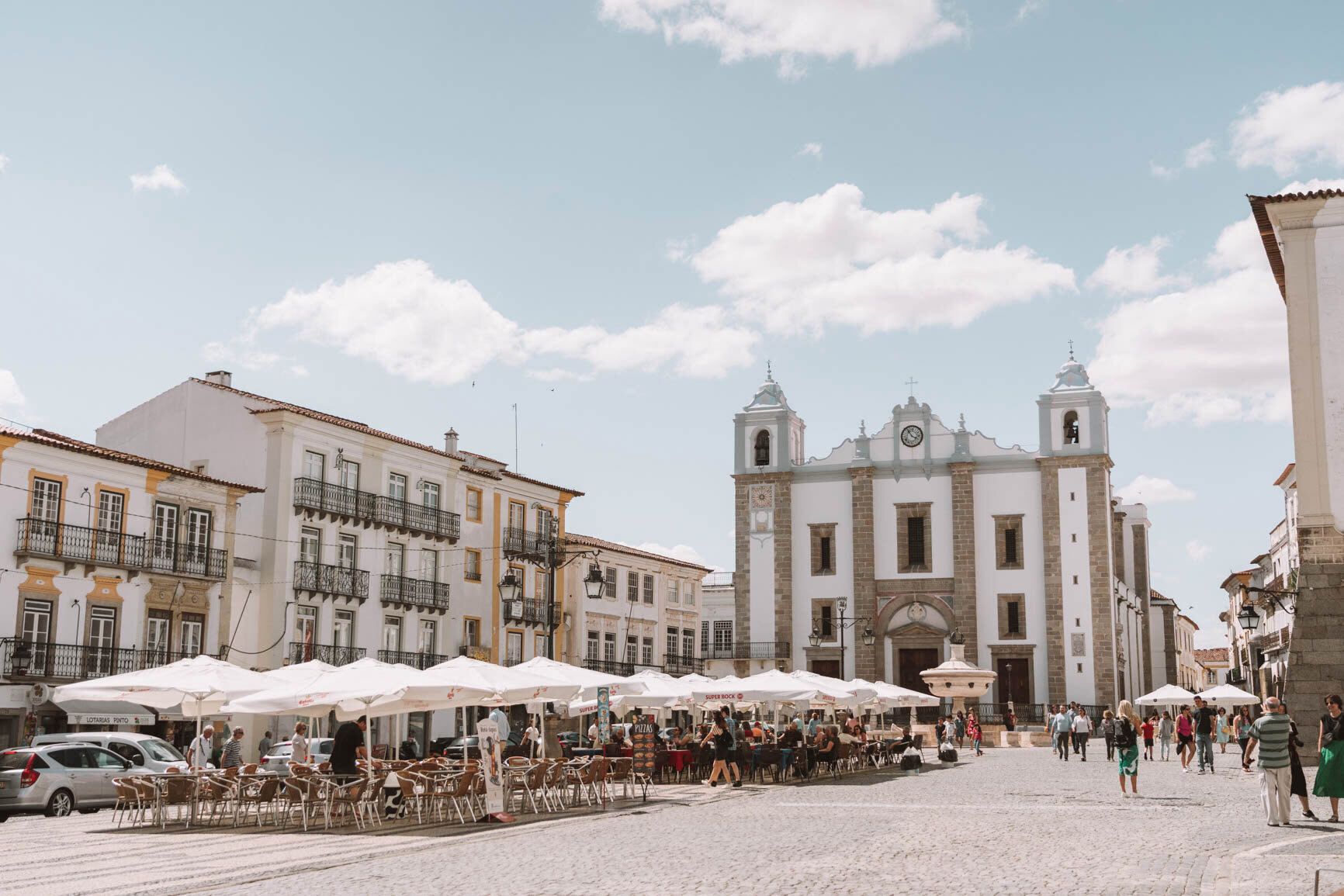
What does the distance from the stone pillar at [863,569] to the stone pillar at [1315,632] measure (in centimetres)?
3441

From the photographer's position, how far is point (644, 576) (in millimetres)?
59375

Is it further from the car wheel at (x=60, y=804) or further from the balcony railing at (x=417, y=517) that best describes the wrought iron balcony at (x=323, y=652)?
the car wheel at (x=60, y=804)

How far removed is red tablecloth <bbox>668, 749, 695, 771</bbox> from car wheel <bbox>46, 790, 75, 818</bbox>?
10.8 metres

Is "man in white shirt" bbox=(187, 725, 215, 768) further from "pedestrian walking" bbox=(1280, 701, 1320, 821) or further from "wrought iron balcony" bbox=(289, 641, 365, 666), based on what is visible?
"pedestrian walking" bbox=(1280, 701, 1320, 821)

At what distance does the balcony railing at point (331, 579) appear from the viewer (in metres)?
39.5

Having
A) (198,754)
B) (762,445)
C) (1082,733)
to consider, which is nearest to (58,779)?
(198,754)

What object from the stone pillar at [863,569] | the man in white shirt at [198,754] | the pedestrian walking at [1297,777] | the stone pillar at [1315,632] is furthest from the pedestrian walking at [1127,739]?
the stone pillar at [863,569]

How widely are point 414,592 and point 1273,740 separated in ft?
105

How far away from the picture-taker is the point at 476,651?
46.8m

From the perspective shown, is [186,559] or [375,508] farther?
[375,508]

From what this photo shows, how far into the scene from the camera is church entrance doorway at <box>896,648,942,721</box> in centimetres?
5797

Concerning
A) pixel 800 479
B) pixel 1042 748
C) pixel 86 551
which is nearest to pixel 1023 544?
pixel 800 479

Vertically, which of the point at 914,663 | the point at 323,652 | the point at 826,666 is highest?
the point at 323,652

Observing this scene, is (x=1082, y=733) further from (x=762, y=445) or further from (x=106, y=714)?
(x=762, y=445)
